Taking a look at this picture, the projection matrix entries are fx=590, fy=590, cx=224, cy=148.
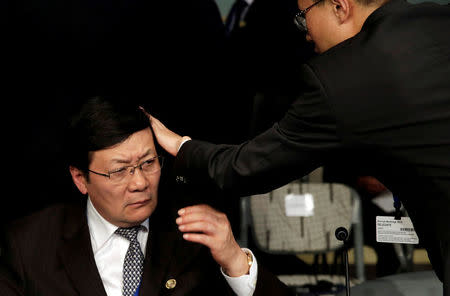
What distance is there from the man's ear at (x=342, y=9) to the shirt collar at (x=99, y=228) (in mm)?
1000

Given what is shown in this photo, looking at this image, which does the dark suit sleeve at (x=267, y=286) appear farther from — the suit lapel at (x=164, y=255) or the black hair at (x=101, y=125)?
the black hair at (x=101, y=125)

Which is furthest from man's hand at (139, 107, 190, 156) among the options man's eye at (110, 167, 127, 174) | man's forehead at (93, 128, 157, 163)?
man's eye at (110, 167, 127, 174)

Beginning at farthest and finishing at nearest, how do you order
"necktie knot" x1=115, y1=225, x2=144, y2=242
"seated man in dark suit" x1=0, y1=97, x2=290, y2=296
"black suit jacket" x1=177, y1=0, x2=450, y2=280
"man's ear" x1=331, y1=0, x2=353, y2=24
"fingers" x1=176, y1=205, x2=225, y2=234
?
"necktie knot" x1=115, y1=225, x2=144, y2=242, "seated man in dark suit" x1=0, y1=97, x2=290, y2=296, "fingers" x1=176, y1=205, x2=225, y2=234, "man's ear" x1=331, y1=0, x2=353, y2=24, "black suit jacket" x1=177, y1=0, x2=450, y2=280

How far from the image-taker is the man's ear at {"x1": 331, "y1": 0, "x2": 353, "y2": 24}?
5.22ft

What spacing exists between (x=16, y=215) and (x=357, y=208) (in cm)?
186

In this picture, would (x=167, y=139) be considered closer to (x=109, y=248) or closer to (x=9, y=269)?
(x=109, y=248)

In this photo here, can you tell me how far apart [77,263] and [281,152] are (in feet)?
2.83

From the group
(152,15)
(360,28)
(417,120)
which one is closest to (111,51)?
(152,15)

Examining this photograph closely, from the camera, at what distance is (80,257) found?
2.00m

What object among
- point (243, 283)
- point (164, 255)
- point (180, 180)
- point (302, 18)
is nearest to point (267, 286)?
point (243, 283)

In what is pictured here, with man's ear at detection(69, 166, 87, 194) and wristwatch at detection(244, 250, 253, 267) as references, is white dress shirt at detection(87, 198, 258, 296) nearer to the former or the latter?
man's ear at detection(69, 166, 87, 194)

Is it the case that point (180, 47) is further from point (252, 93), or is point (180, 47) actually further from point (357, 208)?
point (357, 208)

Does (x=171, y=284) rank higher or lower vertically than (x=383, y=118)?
lower

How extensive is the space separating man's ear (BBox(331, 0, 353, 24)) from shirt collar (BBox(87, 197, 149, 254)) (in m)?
1.00
